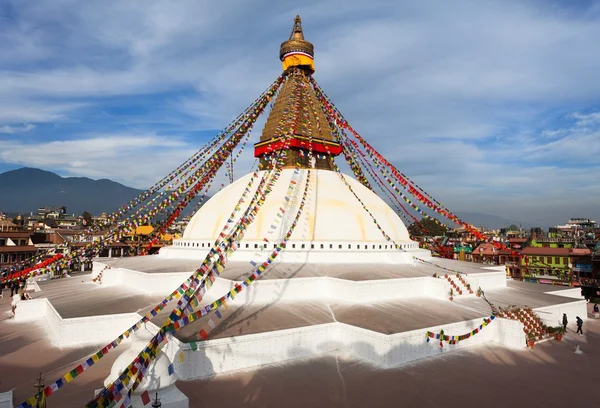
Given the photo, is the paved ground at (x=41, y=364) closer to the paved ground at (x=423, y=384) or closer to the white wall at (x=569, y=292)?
the paved ground at (x=423, y=384)

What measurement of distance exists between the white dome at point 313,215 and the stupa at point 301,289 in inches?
1.8

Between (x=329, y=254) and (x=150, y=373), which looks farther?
(x=329, y=254)

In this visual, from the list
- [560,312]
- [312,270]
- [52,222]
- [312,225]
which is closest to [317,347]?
[312,270]

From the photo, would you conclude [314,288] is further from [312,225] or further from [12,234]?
[12,234]

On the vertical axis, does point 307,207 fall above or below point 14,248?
above

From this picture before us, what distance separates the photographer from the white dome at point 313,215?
13.0 meters

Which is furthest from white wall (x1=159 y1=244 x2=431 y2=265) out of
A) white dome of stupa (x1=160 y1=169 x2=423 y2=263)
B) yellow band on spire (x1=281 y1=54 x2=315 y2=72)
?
yellow band on spire (x1=281 y1=54 x2=315 y2=72)

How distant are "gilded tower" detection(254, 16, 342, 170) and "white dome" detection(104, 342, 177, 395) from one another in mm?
10385

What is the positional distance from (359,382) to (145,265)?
8.79m

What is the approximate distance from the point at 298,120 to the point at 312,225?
14.3 feet

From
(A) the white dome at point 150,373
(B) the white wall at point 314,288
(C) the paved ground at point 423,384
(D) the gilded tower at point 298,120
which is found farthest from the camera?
(D) the gilded tower at point 298,120

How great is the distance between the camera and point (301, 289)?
10508 millimetres

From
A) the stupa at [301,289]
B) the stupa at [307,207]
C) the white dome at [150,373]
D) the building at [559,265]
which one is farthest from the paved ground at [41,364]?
the building at [559,265]

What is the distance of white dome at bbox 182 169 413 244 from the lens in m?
13.0
